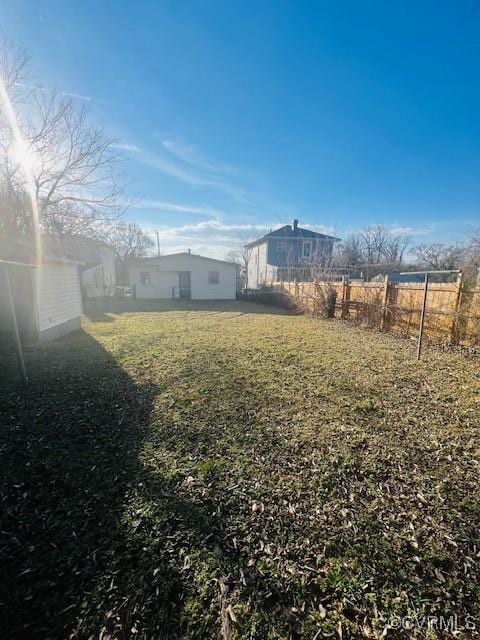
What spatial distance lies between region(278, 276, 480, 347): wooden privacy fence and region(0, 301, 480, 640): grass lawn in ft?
9.36

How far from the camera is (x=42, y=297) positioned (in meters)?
7.02

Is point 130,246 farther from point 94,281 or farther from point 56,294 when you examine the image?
point 56,294

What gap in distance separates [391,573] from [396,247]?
4523cm

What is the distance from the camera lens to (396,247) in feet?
130

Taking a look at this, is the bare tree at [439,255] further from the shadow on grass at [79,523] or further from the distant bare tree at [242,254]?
the shadow on grass at [79,523]

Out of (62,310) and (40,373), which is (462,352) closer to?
(40,373)

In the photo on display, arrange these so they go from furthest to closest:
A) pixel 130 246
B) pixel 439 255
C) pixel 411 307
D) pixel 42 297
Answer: pixel 130 246 < pixel 439 255 < pixel 411 307 < pixel 42 297

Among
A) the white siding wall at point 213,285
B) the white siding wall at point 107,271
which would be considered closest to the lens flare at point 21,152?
the white siding wall at point 213,285

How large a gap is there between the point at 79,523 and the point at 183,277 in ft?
66.9

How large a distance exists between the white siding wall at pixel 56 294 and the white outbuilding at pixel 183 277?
38.1ft

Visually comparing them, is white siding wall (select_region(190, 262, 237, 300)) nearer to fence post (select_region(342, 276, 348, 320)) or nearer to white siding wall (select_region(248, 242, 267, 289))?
white siding wall (select_region(248, 242, 267, 289))

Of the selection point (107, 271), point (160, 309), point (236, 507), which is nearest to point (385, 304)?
point (236, 507)

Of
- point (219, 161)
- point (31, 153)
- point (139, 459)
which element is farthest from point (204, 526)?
point (31, 153)

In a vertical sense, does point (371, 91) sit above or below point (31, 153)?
below
